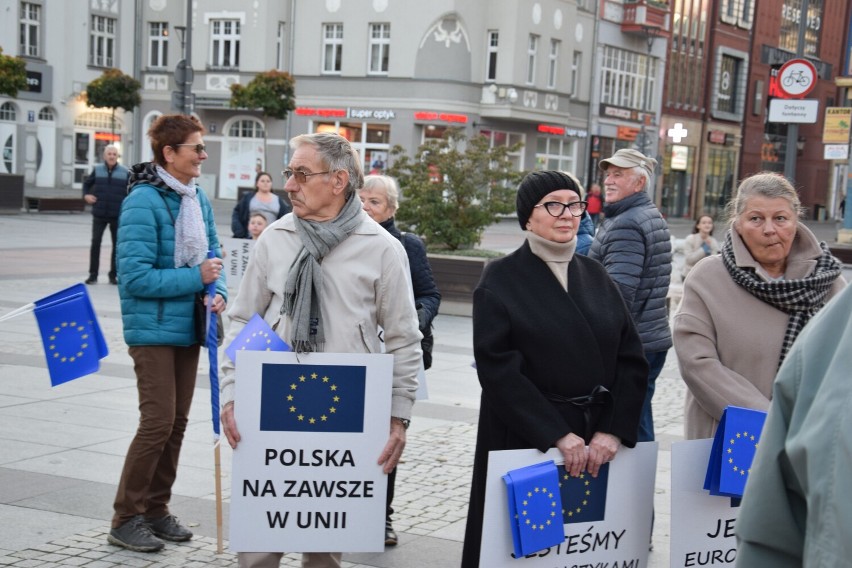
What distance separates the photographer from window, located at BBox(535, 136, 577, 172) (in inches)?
1933

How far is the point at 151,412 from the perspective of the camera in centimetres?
508

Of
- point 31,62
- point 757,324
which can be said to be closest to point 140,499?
point 757,324

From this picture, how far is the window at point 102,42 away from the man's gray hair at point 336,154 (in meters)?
45.9

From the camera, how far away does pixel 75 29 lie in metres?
46.3

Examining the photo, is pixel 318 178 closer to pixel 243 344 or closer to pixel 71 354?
pixel 243 344

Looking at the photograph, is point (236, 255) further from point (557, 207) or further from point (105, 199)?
point (557, 207)

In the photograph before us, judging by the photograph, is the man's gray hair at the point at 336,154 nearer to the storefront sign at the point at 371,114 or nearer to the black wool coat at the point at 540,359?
the black wool coat at the point at 540,359

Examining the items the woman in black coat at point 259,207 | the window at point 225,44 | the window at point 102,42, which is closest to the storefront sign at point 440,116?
the window at point 225,44

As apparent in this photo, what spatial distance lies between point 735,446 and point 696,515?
31 cm

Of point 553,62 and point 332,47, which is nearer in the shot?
point 332,47

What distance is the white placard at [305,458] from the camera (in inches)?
157

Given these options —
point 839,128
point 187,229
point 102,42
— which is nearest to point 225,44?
point 102,42

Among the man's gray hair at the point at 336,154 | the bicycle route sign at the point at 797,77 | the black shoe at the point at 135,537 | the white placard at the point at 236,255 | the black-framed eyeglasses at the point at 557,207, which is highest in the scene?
the bicycle route sign at the point at 797,77

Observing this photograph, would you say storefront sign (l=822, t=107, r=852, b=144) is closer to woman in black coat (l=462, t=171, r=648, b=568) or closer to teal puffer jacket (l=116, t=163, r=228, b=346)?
teal puffer jacket (l=116, t=163, r=228, b=346)
